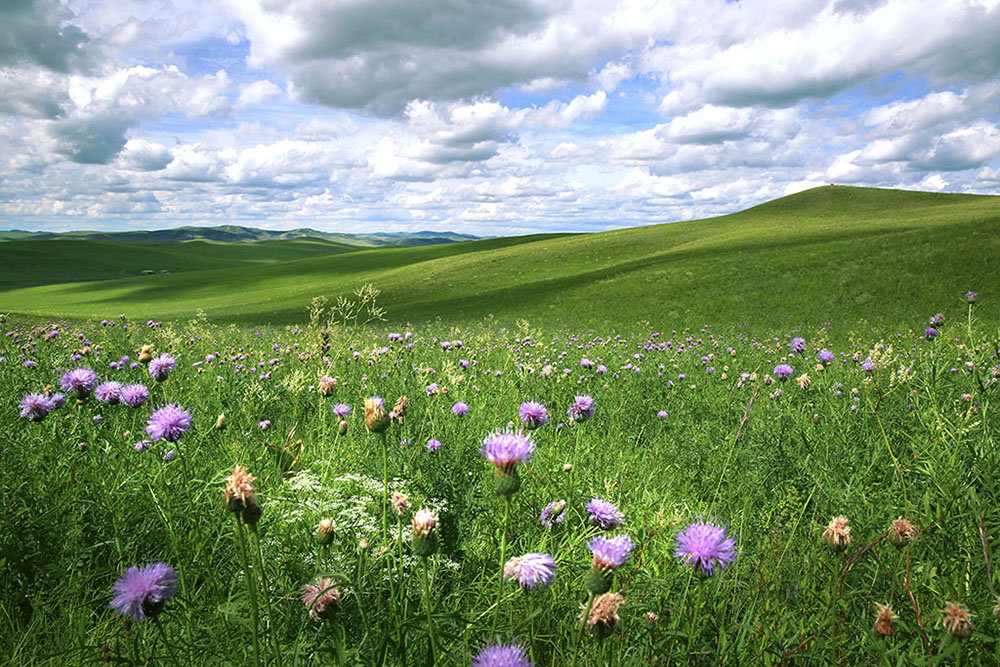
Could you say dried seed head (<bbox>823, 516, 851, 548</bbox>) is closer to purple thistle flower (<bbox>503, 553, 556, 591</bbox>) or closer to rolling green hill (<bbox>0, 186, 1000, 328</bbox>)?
purple thistle flower (<bbox>503, 553, 556, 591</bbox>)

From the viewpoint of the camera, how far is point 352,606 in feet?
6.26

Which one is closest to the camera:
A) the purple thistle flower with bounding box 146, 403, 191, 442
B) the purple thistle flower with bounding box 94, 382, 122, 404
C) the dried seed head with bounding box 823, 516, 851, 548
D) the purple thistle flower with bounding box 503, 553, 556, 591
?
the purple thistle flower with bounding box 503, 553, 556, 591

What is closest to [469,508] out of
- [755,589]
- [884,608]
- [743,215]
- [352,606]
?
[352,606]

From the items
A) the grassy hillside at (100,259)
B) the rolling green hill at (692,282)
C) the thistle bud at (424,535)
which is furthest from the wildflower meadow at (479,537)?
the grassy hillside at (100,259)

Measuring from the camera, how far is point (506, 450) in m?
1.42

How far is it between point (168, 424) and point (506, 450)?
4.35 feet

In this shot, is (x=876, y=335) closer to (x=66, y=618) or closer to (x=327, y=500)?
(x=327, y=500)

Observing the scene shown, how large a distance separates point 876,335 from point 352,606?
17115 mm

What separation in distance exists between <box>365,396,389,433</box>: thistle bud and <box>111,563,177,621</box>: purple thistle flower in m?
0.58

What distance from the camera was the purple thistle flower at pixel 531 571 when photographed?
132 centimetres

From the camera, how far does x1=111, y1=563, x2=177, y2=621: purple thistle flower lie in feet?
3.99

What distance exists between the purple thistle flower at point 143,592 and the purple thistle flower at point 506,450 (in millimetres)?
838

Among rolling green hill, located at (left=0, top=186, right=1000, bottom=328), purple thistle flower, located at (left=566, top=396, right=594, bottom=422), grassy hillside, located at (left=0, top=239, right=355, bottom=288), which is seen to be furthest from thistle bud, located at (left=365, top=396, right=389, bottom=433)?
grassy hillside, located at (left=0, top=239, right=355, bottom=288)

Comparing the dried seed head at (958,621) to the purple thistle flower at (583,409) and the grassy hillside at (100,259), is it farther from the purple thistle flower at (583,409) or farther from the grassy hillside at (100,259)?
the grassy hillside at (100,259)
